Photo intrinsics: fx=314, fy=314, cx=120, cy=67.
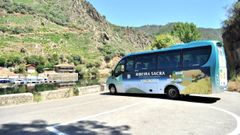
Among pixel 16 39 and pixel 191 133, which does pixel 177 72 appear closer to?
pixel 191 133

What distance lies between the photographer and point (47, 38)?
96.1m

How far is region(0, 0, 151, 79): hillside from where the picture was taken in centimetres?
8131

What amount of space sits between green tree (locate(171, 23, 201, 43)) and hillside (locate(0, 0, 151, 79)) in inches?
904

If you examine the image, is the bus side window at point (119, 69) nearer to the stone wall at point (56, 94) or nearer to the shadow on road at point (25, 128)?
the stone wall at point (56, 94)

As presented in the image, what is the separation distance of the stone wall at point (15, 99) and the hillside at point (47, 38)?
189 ft

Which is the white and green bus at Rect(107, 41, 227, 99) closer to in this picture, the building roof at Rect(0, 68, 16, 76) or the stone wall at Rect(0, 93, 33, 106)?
the stone wall at Rect(0, 93, 33, 106)

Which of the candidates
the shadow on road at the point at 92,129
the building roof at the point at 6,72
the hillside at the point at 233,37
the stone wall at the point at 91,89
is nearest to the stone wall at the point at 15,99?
the stone wall at the point at 91,89

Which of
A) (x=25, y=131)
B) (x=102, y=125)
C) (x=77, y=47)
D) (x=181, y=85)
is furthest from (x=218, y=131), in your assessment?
(x=77, y=47)

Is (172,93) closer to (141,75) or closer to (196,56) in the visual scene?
(141,75)

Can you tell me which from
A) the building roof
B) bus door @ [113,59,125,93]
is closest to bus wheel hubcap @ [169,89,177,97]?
bus door @ [113,59,125,93]

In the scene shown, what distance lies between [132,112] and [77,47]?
9231 cm

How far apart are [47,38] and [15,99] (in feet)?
276

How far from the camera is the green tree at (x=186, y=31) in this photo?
86.4m

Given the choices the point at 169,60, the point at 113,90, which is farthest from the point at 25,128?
the point at 113,90
